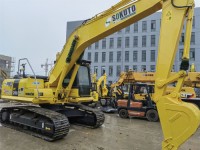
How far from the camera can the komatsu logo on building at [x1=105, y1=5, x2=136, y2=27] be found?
624cm

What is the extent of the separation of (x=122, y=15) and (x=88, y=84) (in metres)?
3.66

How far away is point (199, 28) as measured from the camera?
1624 inches

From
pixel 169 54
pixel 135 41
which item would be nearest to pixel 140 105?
pixel 169 54

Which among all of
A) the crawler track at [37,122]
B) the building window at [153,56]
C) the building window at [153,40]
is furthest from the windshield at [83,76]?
the building window at [153,40]

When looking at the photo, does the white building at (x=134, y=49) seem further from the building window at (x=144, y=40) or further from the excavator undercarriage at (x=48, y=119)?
the excavator undercarriage at (x=48, y=119)

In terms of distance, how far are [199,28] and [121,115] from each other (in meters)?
33.7

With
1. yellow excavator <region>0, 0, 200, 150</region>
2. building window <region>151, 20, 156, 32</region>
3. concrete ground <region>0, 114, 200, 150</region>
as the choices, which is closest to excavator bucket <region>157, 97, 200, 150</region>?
yellow excavator <region>0, 0, 200, 150</region>

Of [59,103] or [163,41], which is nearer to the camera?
[163,41]

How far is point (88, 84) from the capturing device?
9398 mm

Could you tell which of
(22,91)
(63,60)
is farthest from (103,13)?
(22,91)

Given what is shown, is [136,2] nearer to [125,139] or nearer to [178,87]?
[178,87]

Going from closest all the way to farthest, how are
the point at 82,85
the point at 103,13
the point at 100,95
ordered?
1. the point at 103,13
2. the point at 82,85
3. the point at 100,95

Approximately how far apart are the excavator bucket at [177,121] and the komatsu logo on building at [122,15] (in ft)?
8.31

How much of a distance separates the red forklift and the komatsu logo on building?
6610 mm
